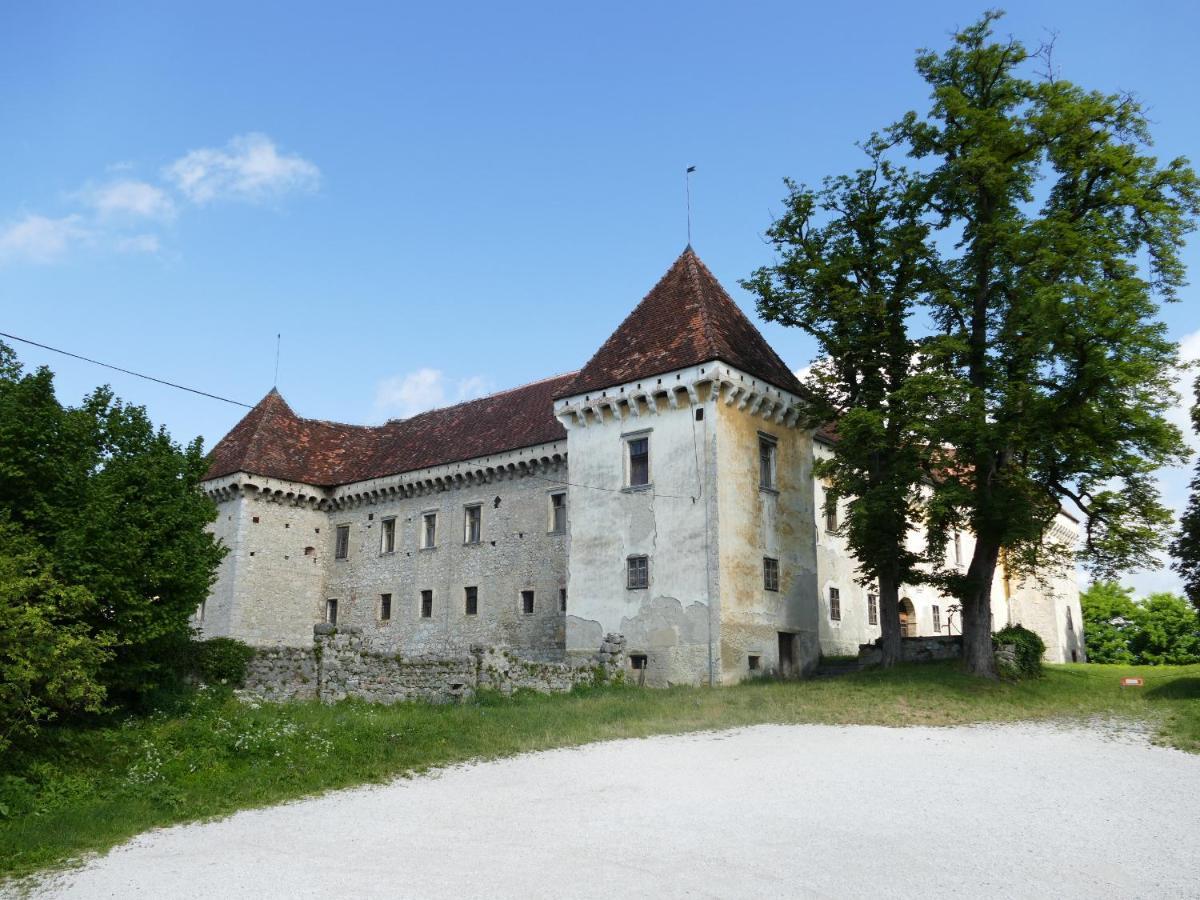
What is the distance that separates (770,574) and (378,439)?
20.1 m

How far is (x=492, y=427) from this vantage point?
120 ft

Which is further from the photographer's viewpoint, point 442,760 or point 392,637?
point 392,637

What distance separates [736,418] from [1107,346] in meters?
9.27

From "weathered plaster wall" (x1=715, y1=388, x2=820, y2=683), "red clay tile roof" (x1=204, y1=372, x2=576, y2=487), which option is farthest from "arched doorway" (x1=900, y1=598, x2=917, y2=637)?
"red clay tile roof" (x1=204, y1=372, x2=576, y2=487)

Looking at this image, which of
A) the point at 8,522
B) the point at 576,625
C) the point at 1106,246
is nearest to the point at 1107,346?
the point at 1106,246

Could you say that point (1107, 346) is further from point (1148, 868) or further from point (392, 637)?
point (392, 637)

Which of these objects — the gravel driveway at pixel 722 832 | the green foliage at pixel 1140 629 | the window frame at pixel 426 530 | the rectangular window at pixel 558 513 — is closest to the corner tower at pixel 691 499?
the rectangular window at pixel 558 513

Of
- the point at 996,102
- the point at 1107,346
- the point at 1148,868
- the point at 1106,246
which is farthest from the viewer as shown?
the point at 996,102

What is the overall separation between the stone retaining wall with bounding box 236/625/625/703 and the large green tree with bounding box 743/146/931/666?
7.64 metres

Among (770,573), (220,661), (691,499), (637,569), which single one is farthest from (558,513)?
(220,661)

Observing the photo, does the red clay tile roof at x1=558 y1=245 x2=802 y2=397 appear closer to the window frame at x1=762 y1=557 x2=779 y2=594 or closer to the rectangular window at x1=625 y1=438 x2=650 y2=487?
the rectangular window at x1=625 y1=438 x2=650 y2=487

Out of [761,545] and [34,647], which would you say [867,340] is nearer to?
[761,545]

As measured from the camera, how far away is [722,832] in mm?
11367

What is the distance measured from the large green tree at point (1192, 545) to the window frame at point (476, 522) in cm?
2079
